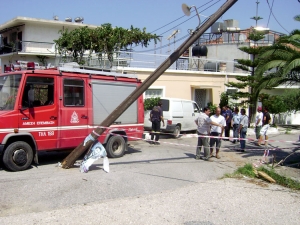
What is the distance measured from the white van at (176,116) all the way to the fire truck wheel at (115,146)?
5402 millimetres

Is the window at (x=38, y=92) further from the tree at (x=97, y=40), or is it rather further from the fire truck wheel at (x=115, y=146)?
the tree at (x=97, y=40)

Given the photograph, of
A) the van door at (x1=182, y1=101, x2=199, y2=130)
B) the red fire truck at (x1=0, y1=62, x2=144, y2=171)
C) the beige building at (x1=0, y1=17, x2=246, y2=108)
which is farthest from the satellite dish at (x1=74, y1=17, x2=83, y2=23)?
the red fire truck at (x1=0, y1=62, x2=144, y2=171)

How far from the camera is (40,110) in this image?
962 centimetres

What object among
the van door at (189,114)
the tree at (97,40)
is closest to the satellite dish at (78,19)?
the tree at (97,40)

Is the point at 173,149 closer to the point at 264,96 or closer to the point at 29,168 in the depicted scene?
the point at 29,168

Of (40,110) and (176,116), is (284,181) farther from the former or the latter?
(176,116)

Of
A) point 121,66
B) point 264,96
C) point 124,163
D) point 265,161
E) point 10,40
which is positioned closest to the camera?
point 124,163

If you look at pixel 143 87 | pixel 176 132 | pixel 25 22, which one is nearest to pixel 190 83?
pixel 176 132

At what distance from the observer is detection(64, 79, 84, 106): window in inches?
403

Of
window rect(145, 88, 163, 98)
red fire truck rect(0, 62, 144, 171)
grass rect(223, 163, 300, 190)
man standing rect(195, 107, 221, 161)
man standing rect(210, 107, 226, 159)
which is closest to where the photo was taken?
grass rect(223, 163, 300, 190)

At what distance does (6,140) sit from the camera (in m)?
8.95

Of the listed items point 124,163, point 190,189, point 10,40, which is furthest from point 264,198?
point 10,40

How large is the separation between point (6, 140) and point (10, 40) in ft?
82.5

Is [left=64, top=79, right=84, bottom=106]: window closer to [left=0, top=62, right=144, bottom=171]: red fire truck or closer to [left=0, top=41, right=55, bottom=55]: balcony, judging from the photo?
[left=0, top=62, right=144, bottom=171]: red fire truck
